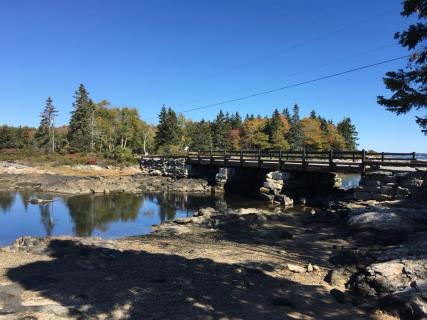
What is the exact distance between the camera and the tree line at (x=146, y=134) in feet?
246

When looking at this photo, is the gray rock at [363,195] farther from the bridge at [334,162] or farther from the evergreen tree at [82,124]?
the evergreen tree at [82,124]

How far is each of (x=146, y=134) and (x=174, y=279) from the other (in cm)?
7762

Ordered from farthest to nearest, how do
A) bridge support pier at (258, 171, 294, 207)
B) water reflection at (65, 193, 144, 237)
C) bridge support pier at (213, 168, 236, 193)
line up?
bridge support pier at (213, 168, 236, 193) < bridge support pier at (258, 171, 294, 207) < water reflection at (65, 193, 144, 237)

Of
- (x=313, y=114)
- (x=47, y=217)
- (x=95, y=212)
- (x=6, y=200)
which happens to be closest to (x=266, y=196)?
(x=95, y=212)

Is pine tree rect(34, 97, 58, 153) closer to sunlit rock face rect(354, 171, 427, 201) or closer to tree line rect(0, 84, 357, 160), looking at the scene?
tree line rect(0, 84, 357, 160)

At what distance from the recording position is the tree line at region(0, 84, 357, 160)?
75125 millimetres

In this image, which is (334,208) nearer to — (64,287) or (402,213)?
(402,213)

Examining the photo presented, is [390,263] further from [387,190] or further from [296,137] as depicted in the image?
[296,137]

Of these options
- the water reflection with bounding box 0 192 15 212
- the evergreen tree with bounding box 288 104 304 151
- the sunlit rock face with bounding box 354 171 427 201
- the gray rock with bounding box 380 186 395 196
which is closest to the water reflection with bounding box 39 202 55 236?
the water reflection with bounding box 0 192 15 212

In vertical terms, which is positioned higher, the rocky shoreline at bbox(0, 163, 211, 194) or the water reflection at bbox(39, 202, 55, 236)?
the rocky shoreline at bbox(0, 163, 211, 194)

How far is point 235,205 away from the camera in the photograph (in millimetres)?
29141

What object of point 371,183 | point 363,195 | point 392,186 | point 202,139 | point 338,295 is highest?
point 202,139

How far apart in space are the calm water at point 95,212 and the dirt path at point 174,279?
18.3 feet

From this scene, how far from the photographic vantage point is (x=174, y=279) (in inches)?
378
